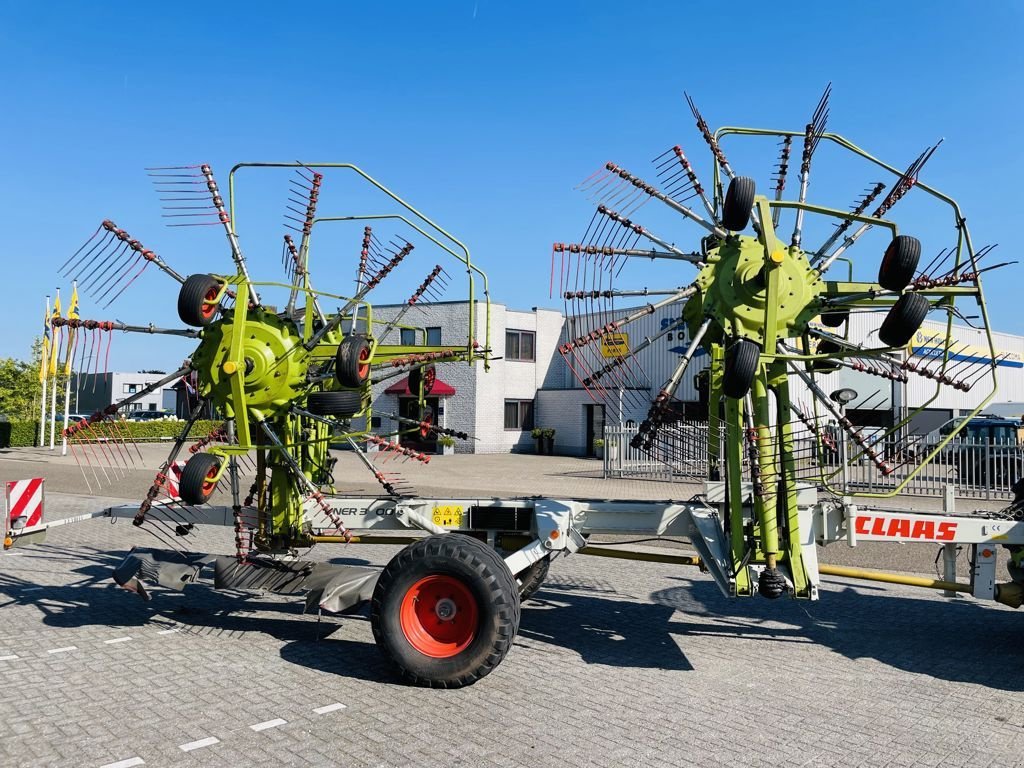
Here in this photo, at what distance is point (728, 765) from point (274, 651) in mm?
3726

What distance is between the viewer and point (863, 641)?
24.1 ft

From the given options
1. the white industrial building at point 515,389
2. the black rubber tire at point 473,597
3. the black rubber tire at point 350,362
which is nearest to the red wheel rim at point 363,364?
the black rubber tire at point 350,362

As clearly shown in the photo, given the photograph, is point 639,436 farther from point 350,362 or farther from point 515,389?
point 515,389

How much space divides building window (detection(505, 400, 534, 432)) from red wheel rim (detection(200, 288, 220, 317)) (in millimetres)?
29300

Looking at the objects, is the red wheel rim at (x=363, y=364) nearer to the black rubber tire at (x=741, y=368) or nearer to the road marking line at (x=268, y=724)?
the road marking line at (x=268, y=724)

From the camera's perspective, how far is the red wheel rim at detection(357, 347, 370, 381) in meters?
6.76

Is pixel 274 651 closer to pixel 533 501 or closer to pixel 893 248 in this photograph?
pixel 533 501

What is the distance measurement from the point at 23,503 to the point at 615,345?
5654 millimetres

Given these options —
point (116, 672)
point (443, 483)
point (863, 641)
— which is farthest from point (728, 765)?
point (443, 483)

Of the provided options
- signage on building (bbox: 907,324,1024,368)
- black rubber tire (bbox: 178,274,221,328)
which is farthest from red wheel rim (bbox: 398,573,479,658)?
signage on building (bbox: 907,324,1024,368)

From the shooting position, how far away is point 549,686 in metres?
6.04

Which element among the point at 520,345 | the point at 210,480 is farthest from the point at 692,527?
the point at 520,345

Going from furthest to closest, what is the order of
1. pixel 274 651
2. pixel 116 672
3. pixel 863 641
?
pixel 863 641 → pixel 274 651 → pixel 116 672

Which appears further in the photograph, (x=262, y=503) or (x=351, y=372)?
(x=262, y=503)
